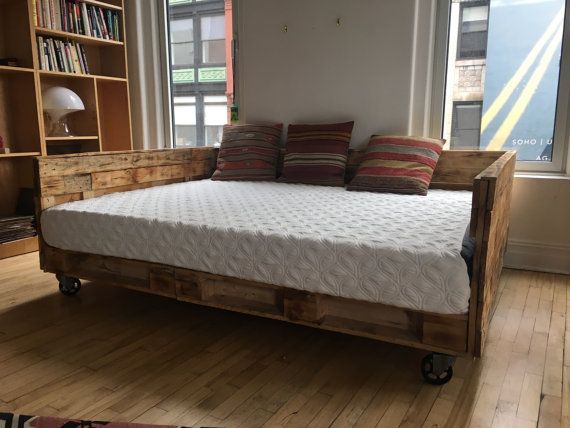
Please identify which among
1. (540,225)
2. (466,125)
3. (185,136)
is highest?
(466,125)

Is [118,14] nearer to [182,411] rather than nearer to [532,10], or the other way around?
[532,10]

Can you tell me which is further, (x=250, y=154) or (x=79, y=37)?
(x=79, y=37)

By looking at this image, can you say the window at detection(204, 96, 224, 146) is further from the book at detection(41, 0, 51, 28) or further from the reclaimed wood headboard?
the book at detection(41, 0, 51, 28)

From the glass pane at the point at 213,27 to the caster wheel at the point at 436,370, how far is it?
278cm

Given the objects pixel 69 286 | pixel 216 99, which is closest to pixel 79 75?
pixel 216 99

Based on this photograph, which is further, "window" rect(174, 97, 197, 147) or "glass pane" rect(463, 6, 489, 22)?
"window" rect(174, 97, 197, 147)

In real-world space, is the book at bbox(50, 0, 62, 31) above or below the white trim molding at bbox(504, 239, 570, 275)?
above

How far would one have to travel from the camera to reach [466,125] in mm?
2863

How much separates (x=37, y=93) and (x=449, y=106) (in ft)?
8.37

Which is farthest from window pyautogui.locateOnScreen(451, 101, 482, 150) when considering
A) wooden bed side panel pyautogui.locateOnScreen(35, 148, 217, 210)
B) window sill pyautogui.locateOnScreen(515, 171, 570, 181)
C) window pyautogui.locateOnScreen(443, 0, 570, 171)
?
wooden bed side panel pyautogui.locateOnScreen(35, 148, 217, 210)

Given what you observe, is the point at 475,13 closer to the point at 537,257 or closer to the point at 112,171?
the point at 537,257

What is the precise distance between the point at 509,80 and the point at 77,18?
283 cm

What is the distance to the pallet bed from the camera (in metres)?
1.38

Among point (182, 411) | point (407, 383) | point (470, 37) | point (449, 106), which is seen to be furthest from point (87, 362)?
point (470, 37)
